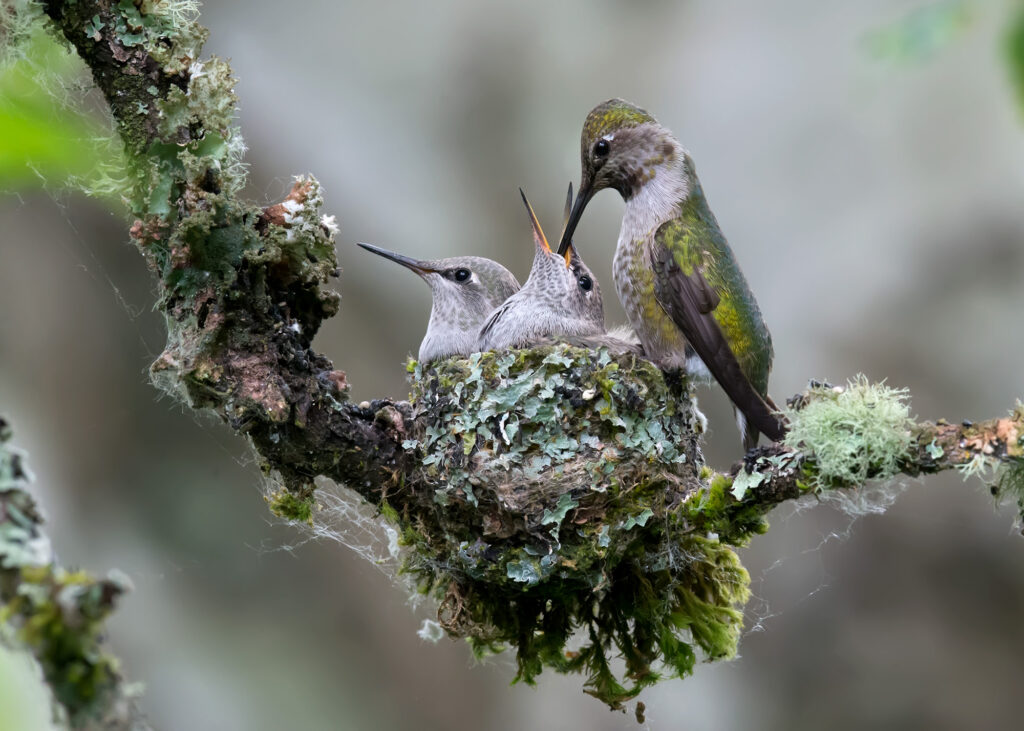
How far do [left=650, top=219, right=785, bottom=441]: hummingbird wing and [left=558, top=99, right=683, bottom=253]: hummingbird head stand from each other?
0.75ft

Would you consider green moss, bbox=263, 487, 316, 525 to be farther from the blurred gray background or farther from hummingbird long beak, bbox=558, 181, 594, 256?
the blurred gray background

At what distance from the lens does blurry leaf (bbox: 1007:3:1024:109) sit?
1.00 meters

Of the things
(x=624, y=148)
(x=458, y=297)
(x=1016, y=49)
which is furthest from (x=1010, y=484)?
(x=458, y=297)

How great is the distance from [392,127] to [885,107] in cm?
316

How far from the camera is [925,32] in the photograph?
1034mm

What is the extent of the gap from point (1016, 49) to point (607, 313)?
16.5ft

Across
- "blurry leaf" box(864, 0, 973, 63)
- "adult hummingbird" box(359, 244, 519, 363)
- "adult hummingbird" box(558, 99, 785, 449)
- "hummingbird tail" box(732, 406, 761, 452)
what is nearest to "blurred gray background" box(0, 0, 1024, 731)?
"adult hummingbird" box(359, 244, 519, 363)

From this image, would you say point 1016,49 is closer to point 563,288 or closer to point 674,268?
point 674,268

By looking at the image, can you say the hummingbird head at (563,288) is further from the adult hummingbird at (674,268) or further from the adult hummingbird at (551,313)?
the adult hummingbird at (674,268)

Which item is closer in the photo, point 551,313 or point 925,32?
point 925,32

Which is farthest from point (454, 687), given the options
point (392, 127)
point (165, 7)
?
point (165, 7)

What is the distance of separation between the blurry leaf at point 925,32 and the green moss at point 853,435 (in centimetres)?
118

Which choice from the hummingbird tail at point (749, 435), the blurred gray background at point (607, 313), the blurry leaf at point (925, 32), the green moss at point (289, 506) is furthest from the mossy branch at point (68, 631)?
the blurred gray background at point (607, 313)

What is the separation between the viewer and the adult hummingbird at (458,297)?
3.53 meters
